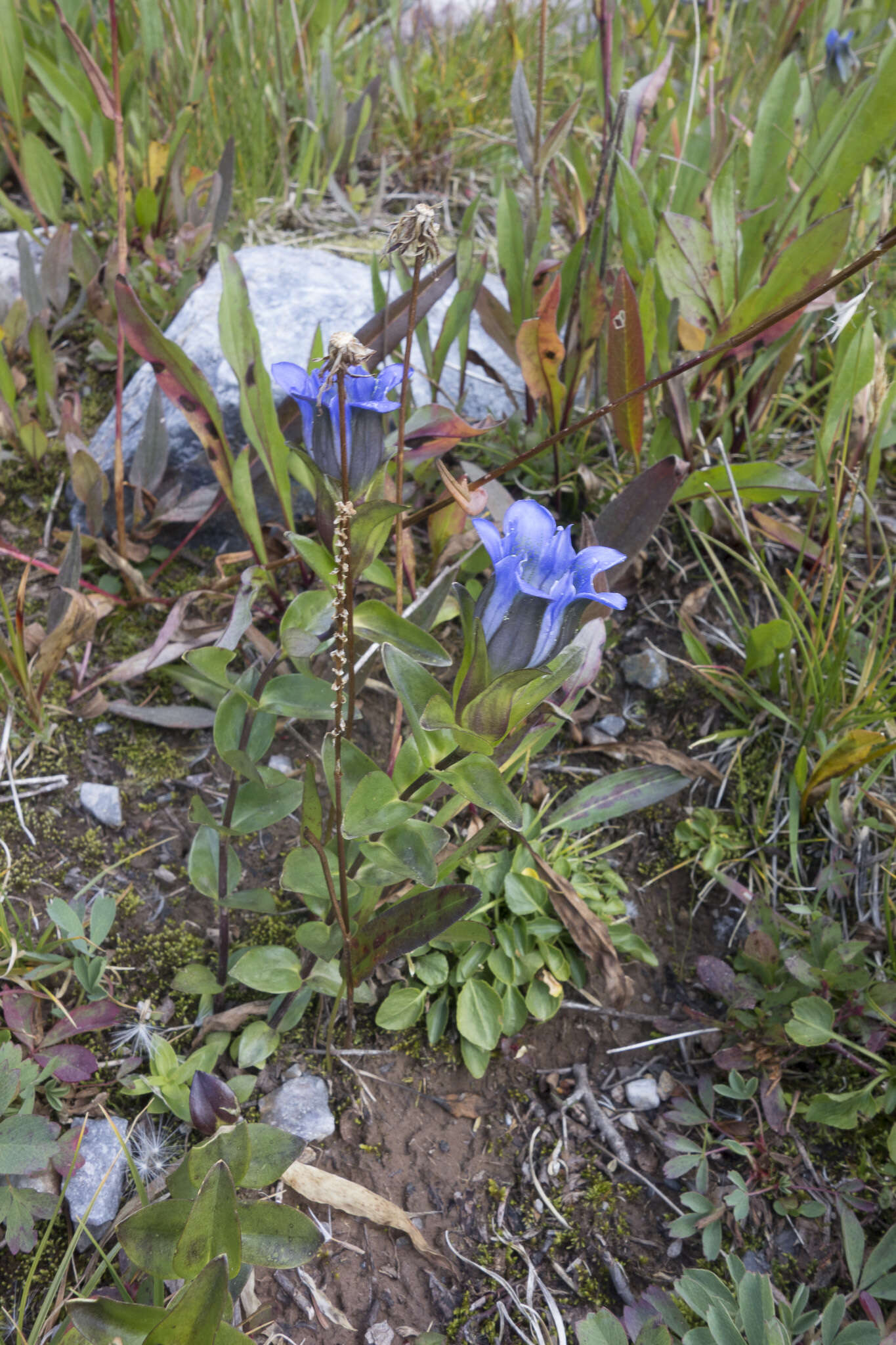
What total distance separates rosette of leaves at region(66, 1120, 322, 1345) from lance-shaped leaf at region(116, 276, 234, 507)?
1.14 metres

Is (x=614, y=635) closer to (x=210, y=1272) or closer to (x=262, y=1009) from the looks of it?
(x=262, y=1009)

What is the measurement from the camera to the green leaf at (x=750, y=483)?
184cm

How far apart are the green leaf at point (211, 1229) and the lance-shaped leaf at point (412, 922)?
1.23 ft

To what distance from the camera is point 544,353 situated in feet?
6.38

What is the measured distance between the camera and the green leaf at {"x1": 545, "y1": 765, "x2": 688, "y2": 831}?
1.71m

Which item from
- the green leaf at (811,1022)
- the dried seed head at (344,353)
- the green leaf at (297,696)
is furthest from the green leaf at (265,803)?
the green leaf at (811,1022)

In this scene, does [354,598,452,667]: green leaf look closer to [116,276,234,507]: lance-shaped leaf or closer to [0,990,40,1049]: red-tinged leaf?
[116,276,234,507]: lance-shaped leaf

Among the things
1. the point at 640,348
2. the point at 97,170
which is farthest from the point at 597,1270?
the point at 97,170

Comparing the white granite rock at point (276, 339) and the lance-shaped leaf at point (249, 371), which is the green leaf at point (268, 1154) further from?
the white granite rock at point (276, 339)

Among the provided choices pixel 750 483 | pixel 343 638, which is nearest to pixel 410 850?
pixel 343 638

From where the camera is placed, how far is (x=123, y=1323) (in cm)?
107

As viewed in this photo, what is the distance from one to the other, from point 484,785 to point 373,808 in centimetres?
16

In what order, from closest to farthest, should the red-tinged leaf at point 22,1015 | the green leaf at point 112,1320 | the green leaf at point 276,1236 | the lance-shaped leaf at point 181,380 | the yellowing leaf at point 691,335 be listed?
the green leaf at point 112,1320 → the green leaf at point 276,1236 → the red-tinged leaf at point 22,1015 → the lance-shaped leaf at point 181,380 → the yellowing leaf at point 691,335

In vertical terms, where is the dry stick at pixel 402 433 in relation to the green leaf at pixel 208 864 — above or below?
above
